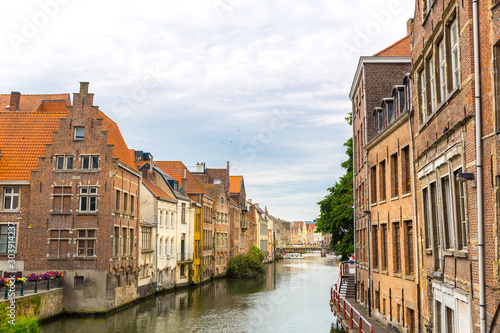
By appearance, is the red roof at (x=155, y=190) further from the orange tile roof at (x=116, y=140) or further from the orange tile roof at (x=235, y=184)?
the orange tile roof at (x=235, y=184)

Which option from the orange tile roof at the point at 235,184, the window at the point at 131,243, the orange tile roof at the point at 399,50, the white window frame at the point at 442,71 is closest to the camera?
the white window frame at the point at 442,71

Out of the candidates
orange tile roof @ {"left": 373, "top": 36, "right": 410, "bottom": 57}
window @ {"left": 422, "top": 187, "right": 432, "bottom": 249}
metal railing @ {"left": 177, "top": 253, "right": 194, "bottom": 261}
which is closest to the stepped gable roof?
metal railing @ {"left": 177, "top": 253, "right": 194, "bottom": 261}

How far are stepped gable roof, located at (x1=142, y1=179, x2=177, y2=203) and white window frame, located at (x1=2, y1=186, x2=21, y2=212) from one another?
1257 cm

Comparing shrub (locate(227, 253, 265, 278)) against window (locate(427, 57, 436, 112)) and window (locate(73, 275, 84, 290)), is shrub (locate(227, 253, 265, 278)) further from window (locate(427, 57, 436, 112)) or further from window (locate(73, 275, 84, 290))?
window (locate(427, 57, 436, 112))

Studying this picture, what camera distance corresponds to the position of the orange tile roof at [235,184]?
8605 cm

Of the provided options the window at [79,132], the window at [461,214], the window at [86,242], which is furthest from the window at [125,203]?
the window at [461,214]

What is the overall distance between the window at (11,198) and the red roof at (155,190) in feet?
41.4

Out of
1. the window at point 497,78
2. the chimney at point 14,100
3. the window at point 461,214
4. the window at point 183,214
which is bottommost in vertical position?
the window at point 461,214

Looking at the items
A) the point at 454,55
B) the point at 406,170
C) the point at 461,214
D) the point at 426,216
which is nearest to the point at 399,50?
the point at 406,170

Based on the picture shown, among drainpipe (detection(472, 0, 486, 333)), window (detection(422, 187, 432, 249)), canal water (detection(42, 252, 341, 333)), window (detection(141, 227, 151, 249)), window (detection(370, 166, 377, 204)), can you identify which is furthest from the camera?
window (detection(141, 227, 151, 249))

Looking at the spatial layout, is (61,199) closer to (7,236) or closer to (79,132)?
(7,236)

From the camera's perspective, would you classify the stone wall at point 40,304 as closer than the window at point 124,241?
Yes

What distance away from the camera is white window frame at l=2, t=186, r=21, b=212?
1325 inches

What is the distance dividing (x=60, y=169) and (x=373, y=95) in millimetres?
A: 20534
